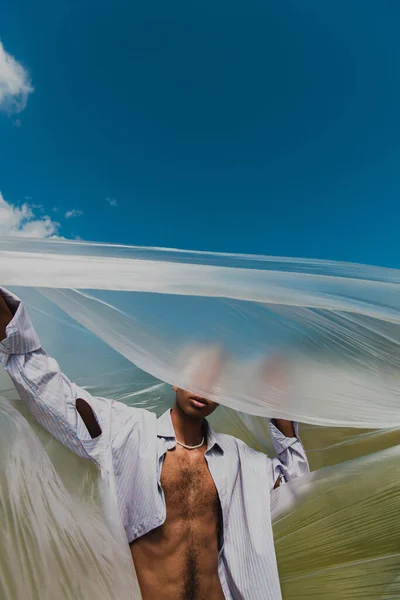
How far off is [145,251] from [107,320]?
0.35 metres

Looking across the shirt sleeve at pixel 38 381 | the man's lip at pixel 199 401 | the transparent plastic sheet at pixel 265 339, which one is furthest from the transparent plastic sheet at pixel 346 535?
the shirt sleeve at pixel 38 381

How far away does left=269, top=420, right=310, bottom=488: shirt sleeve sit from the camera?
4.04ft

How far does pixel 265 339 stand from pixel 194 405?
0.38m

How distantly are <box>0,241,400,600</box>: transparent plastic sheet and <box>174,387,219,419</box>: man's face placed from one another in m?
0.27

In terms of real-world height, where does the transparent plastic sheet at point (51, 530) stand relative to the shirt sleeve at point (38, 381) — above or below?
below

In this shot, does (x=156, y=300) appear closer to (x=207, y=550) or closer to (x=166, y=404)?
(x=207, y=550)

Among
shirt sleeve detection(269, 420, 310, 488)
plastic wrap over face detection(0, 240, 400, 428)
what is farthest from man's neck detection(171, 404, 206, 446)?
plastic wrap over face detection(0, 240, 400, 428)

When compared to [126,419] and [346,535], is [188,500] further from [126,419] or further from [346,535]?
[346,535]

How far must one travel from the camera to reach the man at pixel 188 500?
41.1 inches

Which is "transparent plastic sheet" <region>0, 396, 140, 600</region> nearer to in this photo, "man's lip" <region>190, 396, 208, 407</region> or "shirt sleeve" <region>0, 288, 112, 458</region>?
"shirt sleeve" <region>0, 288, 112, 458</region>

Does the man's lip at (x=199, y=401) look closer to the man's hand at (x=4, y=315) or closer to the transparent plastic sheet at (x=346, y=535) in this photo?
the transparent plastic sheet at (x=346, y=535)

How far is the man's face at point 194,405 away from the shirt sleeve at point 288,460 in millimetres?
226

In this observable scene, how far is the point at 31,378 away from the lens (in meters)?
0.79

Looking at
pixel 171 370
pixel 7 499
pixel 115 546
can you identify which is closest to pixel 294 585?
pixel 115 546
